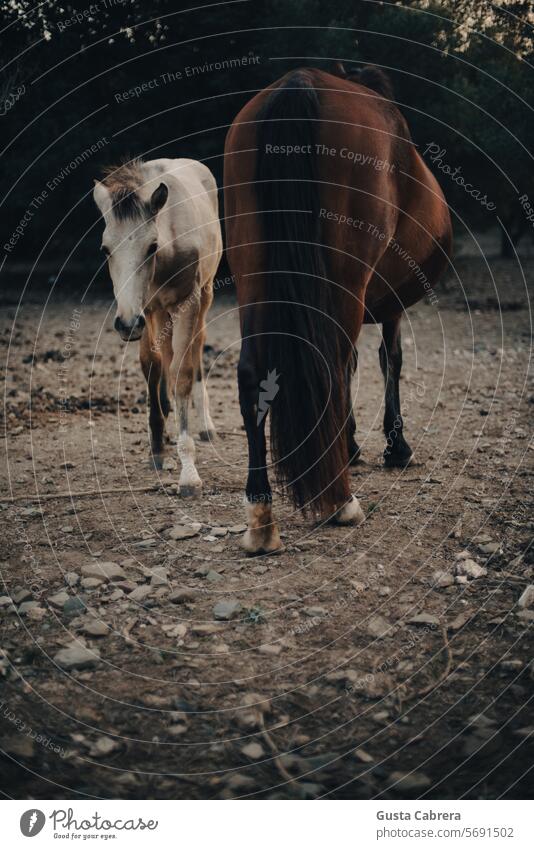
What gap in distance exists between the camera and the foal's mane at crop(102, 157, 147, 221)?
199 inches

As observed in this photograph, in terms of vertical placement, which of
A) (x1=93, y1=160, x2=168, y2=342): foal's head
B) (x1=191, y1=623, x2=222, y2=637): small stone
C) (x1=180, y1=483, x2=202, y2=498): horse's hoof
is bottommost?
(x1=191, y1=623, x2=222, y2=637): small stone

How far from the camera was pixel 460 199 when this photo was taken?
1908 cm

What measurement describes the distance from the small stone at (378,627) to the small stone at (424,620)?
14 cm

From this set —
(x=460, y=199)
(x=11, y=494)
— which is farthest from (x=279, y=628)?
(x=460, y=199)

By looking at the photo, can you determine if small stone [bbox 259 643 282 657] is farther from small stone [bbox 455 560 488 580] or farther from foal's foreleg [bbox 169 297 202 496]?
foal's foreleg [bbox 169 297 202 496]

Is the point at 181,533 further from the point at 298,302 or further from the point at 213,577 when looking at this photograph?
the point at 298,302

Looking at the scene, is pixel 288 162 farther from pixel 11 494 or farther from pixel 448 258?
pixel 11 494

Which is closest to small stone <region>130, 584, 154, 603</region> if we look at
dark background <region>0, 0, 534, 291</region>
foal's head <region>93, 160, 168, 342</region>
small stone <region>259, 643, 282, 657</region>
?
small stone <region>259, 643, 282, 657</region>

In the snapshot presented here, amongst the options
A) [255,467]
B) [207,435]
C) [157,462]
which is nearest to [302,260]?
[255,467]

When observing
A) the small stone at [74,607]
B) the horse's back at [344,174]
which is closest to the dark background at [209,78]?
the horse's back at [344,174]

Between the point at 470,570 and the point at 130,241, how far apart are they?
3.20 meters

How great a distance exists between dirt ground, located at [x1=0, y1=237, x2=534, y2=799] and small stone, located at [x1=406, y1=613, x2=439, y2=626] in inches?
0.5

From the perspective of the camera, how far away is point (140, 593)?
420cm

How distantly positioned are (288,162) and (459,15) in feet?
27.2
